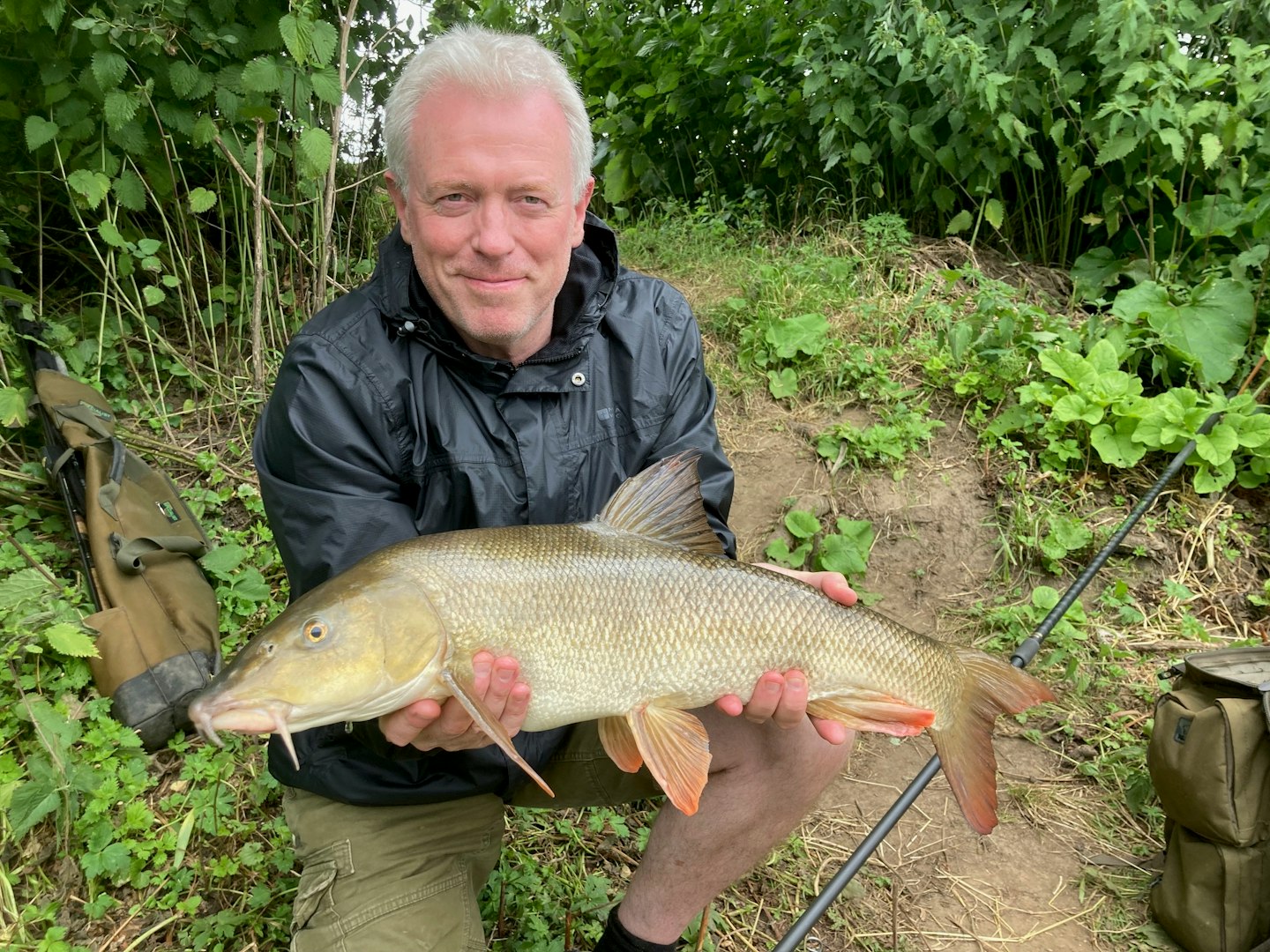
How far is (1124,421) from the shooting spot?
11.5ft

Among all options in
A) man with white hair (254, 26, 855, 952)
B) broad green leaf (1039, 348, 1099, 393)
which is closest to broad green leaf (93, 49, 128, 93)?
man with white hair (254, 26, 855, 952)

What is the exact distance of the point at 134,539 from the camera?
2.72m

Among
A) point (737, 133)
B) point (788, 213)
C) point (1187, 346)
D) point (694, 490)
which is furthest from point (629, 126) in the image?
point (694, 490)

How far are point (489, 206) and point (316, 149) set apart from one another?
1532 millimetres

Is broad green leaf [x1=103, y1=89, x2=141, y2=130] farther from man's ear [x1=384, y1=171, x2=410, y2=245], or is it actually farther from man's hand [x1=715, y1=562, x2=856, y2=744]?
man's hand [x1=715, y1=562, x2=856, y2=744]

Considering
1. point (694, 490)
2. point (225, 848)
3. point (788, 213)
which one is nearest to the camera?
point (694, 490)

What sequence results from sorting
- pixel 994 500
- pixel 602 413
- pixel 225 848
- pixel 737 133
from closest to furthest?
1. pixel 602 413
2. pixel 225 848
3. pixel 994 500
4. pixel 737 133

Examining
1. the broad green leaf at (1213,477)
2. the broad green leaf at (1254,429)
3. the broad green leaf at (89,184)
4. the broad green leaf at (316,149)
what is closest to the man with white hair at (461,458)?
the broad green leaf at (316,149)

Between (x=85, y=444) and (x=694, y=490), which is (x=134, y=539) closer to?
(x=85, y=444)

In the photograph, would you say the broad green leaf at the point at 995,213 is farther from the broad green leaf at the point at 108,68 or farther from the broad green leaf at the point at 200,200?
the broad green leaf at the point at 108,68

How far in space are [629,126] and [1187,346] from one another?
432 cm

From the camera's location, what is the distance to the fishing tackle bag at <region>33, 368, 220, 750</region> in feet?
8.05

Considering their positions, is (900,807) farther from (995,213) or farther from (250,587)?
(995,213)

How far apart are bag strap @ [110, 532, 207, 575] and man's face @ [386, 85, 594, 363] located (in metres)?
1.53
